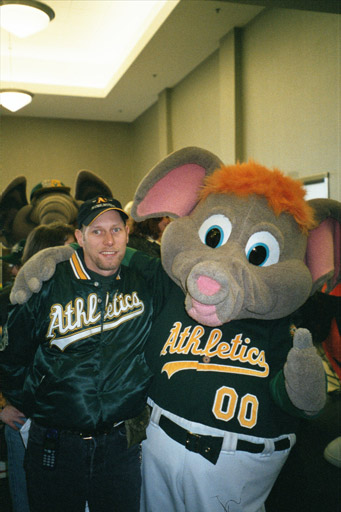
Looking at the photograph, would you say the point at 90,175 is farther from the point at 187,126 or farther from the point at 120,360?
the point at 187,126

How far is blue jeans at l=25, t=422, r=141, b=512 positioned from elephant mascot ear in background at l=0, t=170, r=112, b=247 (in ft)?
7.45

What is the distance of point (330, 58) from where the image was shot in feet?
12.9

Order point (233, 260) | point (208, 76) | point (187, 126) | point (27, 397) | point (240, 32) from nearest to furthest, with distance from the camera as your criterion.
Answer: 1. point (233, 260)
2. point (27, 397)
3. point (240, 32)
4. point (208, 76)
5. point (187, 126)

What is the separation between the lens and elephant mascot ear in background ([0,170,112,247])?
11.8 feet

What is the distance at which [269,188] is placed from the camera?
4.83 feet

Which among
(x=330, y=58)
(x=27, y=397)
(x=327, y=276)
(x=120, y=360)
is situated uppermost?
(x=330, y=58)

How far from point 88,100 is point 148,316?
801 cm

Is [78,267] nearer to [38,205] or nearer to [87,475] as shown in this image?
[87,475]

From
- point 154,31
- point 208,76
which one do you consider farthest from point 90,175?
point 208,76

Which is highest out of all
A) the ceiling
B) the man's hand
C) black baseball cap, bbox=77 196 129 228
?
the ceiling

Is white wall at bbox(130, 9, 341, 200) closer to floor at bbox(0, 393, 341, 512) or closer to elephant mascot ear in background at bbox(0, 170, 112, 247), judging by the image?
elephant mascot ear in background at bbox(0, 170, 112, 247)

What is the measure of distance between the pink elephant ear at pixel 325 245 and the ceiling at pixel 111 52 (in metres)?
3.75

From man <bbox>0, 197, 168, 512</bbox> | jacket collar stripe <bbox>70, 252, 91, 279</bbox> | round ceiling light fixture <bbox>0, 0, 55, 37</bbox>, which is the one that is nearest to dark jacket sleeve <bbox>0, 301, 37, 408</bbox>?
man <bbox>0, 197, 168, 512</bbox>

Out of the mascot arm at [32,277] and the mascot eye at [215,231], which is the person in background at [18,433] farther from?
the mascot eye at [215,231]
